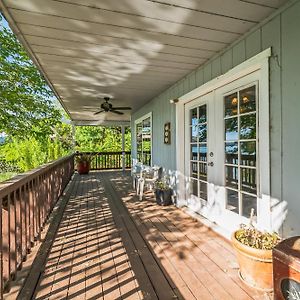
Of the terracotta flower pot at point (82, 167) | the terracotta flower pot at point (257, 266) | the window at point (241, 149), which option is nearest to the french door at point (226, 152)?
the window at point (241, 149)

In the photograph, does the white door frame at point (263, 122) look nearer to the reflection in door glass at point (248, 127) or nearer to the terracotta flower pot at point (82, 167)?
the reflection in door glass at point (248, 127)

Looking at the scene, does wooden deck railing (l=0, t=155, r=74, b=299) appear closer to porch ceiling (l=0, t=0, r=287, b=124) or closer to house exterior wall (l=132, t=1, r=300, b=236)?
porch ceiling (l=0, t=0, r=287, b=124)

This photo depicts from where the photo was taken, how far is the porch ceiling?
1.88 m

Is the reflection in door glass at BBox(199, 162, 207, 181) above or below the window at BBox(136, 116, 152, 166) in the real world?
below

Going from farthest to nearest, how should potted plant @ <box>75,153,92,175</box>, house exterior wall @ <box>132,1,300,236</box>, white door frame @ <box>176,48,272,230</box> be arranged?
potted plant @ <box>75,153,92,175</box>
white door frame @ <box>176,48,272,230</box>
house exterior wall @ <box>132,1,300,236</box>

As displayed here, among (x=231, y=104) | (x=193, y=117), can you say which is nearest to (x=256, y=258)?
(x=231, y=104)

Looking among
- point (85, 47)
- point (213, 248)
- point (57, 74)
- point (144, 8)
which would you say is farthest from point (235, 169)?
point (57, 74)

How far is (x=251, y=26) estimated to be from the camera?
7.32 feet

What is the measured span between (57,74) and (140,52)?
1.57 metres

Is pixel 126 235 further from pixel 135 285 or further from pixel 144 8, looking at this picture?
pixel 144 8

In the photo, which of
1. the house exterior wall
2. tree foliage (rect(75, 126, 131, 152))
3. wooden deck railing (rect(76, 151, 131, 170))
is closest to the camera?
the house exterior wall

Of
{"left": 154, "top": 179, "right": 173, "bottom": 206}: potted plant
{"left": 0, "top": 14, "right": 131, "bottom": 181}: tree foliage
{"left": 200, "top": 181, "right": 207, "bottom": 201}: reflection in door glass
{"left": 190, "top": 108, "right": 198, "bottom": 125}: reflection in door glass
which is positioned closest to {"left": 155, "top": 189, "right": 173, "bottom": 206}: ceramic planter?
{"left": 154, "top": 179, "right": 173, "bottom": 206}: potted plant

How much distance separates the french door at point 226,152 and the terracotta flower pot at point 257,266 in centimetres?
84

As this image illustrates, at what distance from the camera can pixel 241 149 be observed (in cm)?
266
